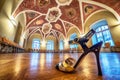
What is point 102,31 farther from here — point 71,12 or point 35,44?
point 35,44

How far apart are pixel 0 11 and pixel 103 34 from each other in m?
10.0

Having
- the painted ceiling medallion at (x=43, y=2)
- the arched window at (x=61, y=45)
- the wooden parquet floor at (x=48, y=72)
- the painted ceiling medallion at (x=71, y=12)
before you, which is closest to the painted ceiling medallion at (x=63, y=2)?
the painted ceiling medallion at (x=71, y=12)

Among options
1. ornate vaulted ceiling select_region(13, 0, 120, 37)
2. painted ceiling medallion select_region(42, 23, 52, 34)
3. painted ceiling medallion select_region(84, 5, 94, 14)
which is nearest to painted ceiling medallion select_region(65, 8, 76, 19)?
ornate vaulted ceiling select_region(13, 0, 120, 37)

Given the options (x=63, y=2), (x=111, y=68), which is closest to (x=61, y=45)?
(x=63, y=2)

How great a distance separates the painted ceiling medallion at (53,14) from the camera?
10.4 m

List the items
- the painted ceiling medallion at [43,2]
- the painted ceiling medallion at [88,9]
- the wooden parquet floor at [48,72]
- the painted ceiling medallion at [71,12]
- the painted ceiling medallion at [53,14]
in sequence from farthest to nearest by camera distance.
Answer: the painted ceiling medallion at [53,14]
the painted ceiling medallion at [71,12]
the painted ceiling medallion at [43,2]
the painted ceiling medallion at [88,9]
the wooden parquet floor at [48,72]

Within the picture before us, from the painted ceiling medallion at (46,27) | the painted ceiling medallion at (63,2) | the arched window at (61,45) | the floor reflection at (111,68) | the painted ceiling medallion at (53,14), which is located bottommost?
the floor reflection at (111,68)

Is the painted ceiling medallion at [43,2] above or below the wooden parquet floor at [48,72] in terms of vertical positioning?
above

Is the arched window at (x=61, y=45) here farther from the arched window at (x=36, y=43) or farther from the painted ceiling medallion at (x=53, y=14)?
the painted ceiling medallion at (x=53, y=14)

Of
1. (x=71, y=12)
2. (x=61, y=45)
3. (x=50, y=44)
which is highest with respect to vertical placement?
(x=71, y=12)

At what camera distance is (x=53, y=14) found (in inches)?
446

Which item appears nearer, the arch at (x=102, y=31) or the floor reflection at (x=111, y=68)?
the floor reflection at (x=111, y=68)

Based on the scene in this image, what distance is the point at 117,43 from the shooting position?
6887mm

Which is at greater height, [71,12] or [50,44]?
[71,12]
